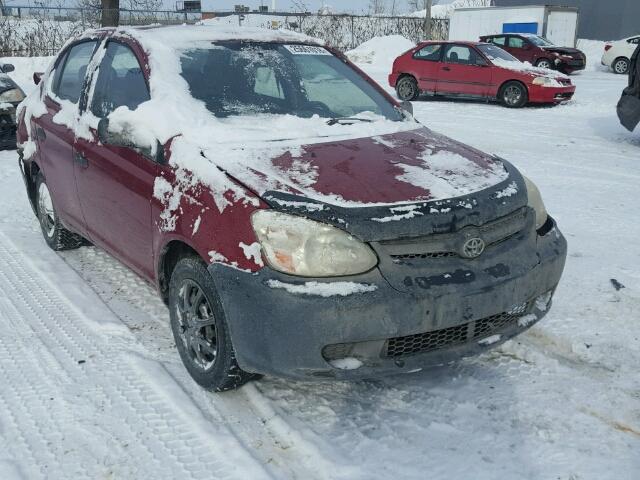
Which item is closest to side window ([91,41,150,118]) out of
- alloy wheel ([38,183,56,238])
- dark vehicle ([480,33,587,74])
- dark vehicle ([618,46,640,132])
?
alloy wheel ([38,183,56,238])

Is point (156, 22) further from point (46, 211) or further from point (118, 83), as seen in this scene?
point (118, 83)

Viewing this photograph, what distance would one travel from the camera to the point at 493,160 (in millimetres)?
3443

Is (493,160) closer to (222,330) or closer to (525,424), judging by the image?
(525,424)

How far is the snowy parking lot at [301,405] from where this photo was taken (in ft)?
8.38

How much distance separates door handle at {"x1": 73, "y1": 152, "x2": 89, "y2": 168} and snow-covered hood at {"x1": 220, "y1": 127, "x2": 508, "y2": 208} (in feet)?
4.72

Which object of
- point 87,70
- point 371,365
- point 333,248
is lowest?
point 371,365

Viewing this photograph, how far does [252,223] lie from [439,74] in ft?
41.2

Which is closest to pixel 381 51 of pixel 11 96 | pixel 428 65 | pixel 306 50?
pixel 428 65

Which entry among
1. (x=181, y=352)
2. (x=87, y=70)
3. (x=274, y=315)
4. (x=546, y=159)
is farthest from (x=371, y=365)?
(x=546, y=159)

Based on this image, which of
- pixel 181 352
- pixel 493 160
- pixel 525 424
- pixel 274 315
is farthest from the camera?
pixel 493 160

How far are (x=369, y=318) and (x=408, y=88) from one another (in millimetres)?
13143

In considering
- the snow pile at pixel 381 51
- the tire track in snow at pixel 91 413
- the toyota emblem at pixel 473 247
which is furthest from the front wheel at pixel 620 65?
the tire track in snow at pixel 91 413

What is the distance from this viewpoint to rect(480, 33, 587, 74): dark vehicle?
61.3ft

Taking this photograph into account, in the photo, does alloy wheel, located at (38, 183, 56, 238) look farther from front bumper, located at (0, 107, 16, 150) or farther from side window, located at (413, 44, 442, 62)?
side window, located at (413, 44, 442, 62)
